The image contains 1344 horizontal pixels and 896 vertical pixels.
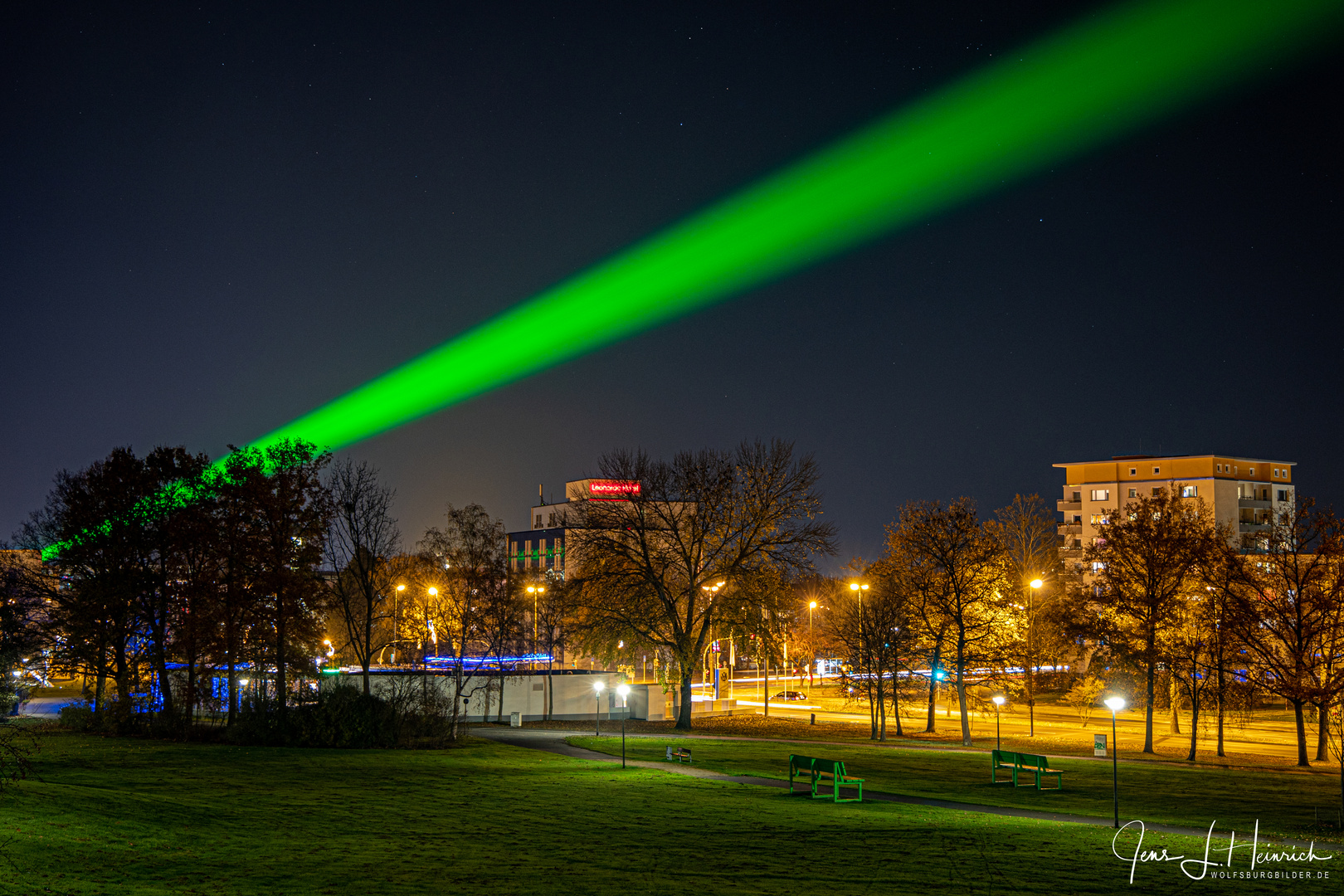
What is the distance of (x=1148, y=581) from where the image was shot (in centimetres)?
4244

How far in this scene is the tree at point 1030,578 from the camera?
46094mm

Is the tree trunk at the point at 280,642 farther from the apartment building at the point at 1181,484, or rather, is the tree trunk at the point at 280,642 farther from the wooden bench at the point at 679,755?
the apartment building at the point at 1181,484

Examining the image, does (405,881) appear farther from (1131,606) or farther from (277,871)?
(1131,606)

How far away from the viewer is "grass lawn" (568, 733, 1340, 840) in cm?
2130

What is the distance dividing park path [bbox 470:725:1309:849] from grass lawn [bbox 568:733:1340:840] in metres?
0.64

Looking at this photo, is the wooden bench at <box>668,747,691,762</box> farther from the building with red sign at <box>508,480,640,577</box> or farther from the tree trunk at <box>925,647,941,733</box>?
the building with red sign at <box>508,480,640,577</box>

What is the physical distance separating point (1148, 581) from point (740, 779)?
24.6 m

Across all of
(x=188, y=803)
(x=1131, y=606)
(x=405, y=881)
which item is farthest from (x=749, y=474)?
(x=405, y=881)

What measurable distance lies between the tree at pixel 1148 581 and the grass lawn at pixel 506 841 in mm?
24931

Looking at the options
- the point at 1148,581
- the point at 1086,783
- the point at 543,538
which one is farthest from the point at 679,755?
the point at 543,538
